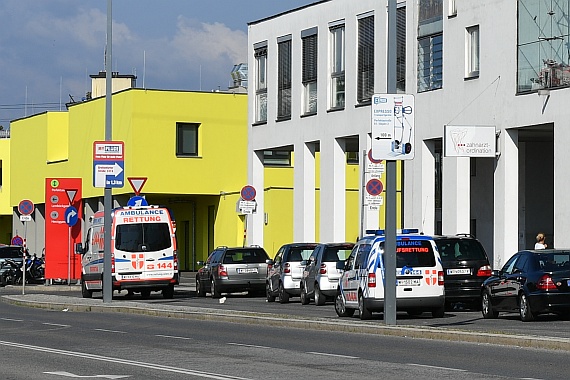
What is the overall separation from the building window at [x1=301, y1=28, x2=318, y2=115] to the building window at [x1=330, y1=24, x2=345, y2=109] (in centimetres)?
111

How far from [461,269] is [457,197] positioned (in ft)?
35.3

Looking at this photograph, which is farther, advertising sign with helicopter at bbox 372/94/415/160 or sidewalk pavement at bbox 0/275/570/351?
advertising sign with helicopter at bbox 372/94/415/160

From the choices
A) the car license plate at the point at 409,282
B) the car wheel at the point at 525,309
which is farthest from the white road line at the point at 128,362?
the car wheel at the point at 525,309

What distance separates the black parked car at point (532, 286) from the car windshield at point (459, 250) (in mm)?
2713

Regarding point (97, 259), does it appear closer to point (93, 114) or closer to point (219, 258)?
point (219, 258)

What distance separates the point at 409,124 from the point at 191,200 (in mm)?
42451

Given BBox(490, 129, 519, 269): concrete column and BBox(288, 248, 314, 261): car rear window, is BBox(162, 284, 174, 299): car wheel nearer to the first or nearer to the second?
BBox(288, 248, 314, 261): car rear window

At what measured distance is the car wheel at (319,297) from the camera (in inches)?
1374

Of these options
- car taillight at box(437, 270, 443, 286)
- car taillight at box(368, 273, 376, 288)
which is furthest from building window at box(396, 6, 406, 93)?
car taillight at box(368, 273, 376, 288)

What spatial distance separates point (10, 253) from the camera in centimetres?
5766

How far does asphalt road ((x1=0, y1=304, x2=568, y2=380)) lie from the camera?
622 inches

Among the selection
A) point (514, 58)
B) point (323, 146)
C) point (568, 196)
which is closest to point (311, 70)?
point (323, 146)

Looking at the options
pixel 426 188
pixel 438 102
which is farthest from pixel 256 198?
pixel 438 102

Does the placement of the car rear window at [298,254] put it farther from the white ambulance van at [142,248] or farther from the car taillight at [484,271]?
the car taillight at [484,271]
